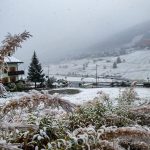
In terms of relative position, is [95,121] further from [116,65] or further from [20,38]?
[116,65]

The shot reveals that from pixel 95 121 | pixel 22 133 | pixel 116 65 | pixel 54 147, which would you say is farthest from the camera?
pixel 116 65

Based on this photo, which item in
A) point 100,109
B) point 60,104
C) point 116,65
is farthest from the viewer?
point 116,65

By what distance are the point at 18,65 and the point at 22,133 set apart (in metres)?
54.6

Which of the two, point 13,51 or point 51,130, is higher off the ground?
point 13,51

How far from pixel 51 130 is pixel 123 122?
2057 mm

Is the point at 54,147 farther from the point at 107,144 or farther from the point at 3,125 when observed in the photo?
the point at 3,125

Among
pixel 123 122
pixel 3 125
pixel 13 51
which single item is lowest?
pixel 123 122

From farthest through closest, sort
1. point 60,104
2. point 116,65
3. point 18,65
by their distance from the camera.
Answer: point 116,65 → point 18,65 → point 60,104

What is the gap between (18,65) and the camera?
57.7m

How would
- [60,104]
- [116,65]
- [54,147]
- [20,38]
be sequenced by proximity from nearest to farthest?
1. [60,104]
2. [20,38]
3. [54,147]
4. [116,65]

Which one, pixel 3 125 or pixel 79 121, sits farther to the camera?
pixel 79 121

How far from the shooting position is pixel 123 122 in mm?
5664

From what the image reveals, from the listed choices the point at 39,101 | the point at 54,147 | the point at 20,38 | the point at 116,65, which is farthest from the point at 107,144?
the point at 116,65

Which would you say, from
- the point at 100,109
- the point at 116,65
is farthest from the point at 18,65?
the point at 116,65
